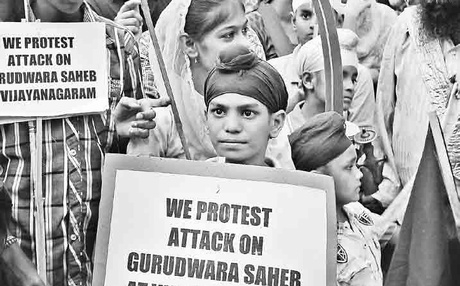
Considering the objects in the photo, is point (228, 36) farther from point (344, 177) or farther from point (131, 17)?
point (344, 177)

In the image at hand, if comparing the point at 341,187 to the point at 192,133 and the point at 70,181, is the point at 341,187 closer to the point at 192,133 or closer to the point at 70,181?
the point at 192,133

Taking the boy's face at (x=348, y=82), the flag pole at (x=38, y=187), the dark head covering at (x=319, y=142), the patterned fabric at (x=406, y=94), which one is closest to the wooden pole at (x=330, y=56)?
the dark head covering at (x=319, y=142)

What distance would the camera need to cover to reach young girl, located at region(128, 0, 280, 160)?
4617mm

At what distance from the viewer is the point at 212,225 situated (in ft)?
13.0

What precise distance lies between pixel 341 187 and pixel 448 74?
1.58 meters

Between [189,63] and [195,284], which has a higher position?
[189,63]

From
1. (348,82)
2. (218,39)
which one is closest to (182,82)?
(218,39)

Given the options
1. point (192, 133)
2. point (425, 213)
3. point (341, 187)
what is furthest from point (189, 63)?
point (425, 213)

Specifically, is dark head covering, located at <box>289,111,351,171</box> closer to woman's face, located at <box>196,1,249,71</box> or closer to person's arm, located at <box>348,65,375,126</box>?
woman's face, located at <box>196,1,249,71</box>

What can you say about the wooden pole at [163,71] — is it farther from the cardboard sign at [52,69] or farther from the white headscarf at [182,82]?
the white headscarf at [182,82]

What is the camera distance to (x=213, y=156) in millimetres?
4598

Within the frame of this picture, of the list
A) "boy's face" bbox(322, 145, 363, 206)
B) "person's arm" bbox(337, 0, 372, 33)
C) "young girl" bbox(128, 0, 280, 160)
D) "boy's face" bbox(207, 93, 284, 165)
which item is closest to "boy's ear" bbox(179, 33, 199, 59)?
"young girl" bbox(128, 0, 280, 160)

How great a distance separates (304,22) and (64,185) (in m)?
2.50

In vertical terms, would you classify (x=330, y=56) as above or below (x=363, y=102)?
below
